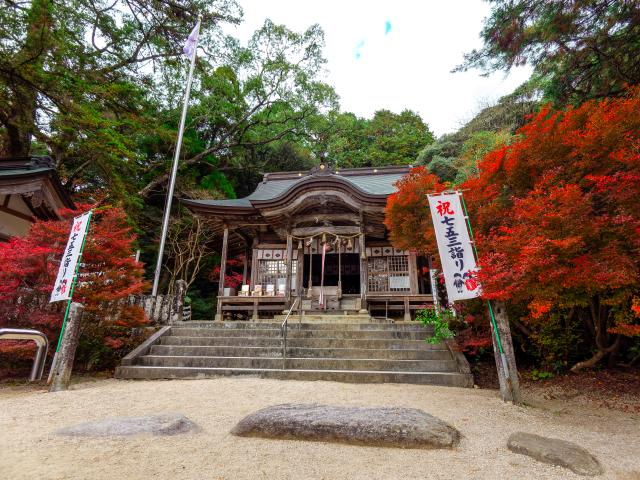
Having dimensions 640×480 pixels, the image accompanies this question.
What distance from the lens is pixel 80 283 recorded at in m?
6.06

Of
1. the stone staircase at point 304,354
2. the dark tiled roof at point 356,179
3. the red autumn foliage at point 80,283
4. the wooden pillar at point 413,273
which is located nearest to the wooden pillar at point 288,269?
the dark tiled roof at point 356,179

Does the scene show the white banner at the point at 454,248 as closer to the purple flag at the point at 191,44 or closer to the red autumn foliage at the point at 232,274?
the purple flag at the point at 191,44

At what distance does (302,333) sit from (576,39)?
7495 millimetres

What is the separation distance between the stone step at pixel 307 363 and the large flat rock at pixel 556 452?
2701 mm

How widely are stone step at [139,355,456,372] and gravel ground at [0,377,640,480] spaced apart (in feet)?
2.92

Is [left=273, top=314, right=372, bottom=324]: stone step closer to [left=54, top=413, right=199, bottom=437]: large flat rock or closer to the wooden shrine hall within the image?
the wooden shrine hall

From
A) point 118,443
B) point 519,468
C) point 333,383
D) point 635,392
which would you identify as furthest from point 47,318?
point 635,392

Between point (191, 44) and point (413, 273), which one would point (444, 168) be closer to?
point (413, 273)

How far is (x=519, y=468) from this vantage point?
256 centimetres

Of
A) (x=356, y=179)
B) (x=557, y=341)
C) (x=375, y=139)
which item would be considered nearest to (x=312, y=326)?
(x=557, y=341)

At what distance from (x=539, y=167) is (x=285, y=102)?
16.4 m

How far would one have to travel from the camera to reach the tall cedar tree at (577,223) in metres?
3.86

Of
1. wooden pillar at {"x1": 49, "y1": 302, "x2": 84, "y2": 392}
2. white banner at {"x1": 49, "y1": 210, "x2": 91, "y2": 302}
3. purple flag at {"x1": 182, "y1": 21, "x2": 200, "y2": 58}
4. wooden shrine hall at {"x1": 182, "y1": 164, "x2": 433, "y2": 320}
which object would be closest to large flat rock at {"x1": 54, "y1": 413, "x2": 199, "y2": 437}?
wooden pillar at {"x1": 49, "y1": 302, "x2": 84, "y2": 392}

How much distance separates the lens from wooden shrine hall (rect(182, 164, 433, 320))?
1103 centimetres
